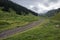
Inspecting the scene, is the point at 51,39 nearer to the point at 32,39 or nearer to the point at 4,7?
the point at 32,39

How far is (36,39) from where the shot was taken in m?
57.4

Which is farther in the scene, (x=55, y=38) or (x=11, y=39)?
(x=55, y=38)

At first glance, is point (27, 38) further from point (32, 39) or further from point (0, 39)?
point (0, 39)

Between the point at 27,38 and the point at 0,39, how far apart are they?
10.4 meters

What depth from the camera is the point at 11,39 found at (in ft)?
184

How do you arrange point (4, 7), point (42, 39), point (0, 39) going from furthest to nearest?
point (4, 7) < point (42, 39) < point (0, 39)

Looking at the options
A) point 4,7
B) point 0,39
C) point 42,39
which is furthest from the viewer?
point 4,7

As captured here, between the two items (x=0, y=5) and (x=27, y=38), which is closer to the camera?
(x=27, y=38)

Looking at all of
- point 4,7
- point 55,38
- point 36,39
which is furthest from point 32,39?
point 4,7

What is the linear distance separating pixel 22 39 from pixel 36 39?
517cm

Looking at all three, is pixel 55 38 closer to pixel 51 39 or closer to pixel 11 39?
pixel 51 39

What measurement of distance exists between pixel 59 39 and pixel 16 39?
54.0 feet

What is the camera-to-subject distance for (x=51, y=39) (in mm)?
58656

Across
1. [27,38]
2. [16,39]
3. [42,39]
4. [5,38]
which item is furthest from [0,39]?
[42,39]
